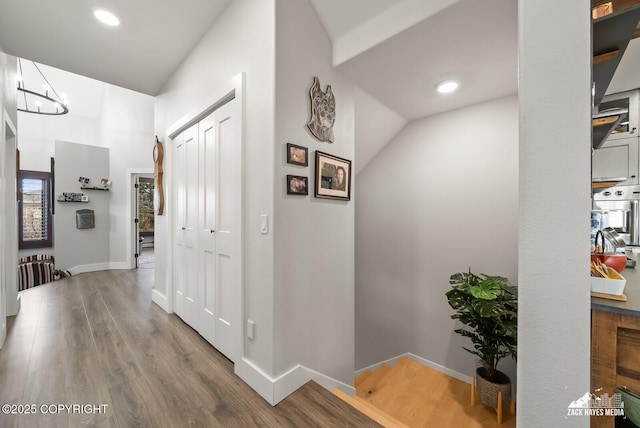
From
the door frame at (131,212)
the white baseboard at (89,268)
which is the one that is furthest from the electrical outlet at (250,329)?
the white baseboard at (89,268)

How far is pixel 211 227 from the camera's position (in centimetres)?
216

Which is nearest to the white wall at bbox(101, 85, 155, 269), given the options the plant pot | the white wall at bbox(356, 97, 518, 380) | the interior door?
the interior door

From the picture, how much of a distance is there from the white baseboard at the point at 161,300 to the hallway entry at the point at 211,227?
0.17 metres

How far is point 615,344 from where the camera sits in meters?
0.90

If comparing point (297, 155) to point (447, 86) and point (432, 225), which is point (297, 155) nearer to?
point (447, 86)

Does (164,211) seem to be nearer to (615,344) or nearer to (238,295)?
(238,295)

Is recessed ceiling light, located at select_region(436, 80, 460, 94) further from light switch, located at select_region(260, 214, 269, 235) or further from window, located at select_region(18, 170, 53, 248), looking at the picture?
window, located at select_region(18, 170, 53, 248)

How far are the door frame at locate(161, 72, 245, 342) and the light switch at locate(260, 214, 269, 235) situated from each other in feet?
0.68

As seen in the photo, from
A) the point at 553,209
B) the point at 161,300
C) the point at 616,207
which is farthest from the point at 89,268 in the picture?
the point at 616,207

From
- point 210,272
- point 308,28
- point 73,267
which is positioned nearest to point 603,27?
point 308,28

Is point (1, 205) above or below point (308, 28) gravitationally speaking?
below

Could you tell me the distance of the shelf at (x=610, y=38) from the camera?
0.85m

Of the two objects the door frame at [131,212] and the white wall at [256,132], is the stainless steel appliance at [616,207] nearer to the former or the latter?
the white wall at [256,132]

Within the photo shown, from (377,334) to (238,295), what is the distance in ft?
7.57
